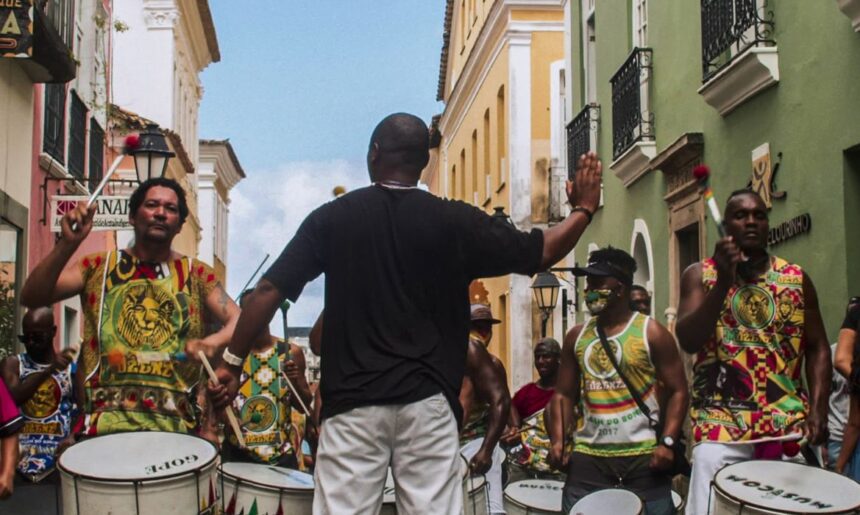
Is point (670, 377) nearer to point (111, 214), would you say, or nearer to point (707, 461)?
point (707, 461)

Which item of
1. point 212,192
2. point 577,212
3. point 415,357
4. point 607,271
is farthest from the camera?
point 212,192

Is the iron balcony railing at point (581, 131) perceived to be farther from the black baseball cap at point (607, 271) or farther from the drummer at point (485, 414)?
the black baseball cap at point (607, 271)

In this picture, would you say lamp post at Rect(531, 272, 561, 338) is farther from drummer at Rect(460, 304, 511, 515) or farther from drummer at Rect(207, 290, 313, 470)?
drummer at Rect(207, 290, 313, 470)

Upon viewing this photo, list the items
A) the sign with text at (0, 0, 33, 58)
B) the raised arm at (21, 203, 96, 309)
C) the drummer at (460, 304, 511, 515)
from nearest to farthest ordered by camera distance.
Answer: the raised arm at (21, 203, 96, 309)
the drummer at (460, 304, 511, 515)
the sign with text at (0, 0, 33, 58)

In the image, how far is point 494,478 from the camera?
379 inches

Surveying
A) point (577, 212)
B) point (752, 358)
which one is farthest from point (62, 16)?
point (577, 212)

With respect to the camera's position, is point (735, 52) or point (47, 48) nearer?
point (735, 52)

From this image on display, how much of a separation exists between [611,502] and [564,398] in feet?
2.94

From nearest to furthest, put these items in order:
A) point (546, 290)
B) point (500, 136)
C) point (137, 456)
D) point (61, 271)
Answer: point (137, 456) < point (61, 271) < point (546, 290) < point (500, 136)

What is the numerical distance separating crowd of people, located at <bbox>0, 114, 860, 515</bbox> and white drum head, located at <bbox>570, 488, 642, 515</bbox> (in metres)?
0.19

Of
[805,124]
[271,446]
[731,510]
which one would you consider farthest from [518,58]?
[731,510]

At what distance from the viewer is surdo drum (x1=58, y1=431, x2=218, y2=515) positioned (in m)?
5.11

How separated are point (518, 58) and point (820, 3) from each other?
17.1 meters

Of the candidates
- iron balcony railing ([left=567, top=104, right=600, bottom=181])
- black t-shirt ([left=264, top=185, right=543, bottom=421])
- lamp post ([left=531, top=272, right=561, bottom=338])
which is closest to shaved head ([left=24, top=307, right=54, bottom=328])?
black t-shirt ([left=264, top=185, right=543, bottom=421])
